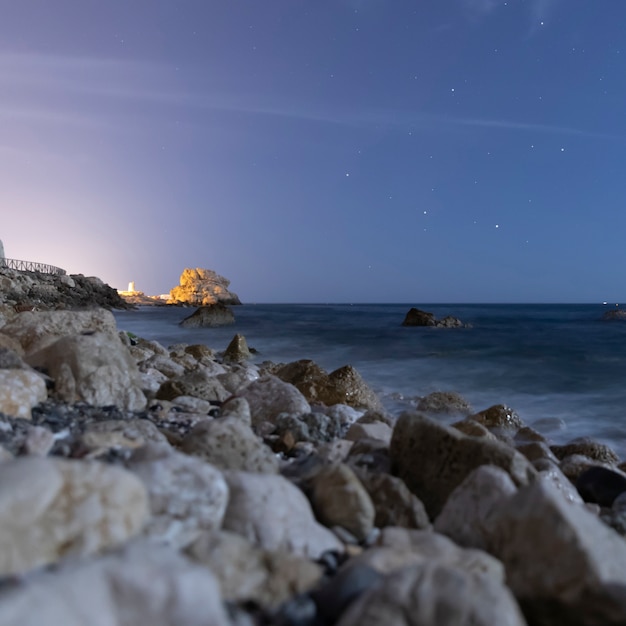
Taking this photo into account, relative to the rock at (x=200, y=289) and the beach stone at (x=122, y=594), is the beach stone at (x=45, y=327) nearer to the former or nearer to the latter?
the beach stone at (x=122, y=594)

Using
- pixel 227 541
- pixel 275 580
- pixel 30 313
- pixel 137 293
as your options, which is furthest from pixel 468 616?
pixel 137 293

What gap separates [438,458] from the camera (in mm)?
2887

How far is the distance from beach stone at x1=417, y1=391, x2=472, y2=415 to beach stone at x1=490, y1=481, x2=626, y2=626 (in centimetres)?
576

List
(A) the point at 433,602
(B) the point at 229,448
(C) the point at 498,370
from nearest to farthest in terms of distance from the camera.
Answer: (A) the point at 433,602 → (B) the point at 229,448 → (C) the point at 498,370

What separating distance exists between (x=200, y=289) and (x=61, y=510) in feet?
285

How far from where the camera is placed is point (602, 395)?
10.1 metres

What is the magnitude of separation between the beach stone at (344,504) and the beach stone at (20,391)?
1.86 meters

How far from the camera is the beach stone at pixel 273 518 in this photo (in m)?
2.00

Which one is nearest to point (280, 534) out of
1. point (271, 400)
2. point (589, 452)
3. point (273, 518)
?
point (273, 518)

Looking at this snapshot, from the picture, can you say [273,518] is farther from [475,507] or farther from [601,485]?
[601,485]

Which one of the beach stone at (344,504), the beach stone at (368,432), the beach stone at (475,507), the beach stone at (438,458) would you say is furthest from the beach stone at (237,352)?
the beach stone at (475,507)

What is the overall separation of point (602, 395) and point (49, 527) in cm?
1039

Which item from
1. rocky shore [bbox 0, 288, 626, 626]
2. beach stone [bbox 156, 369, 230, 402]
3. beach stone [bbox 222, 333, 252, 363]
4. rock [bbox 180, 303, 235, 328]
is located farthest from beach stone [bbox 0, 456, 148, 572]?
rock [bbox 180, 303, 235, 328]

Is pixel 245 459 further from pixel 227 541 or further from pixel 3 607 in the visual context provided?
pixel 3 607
